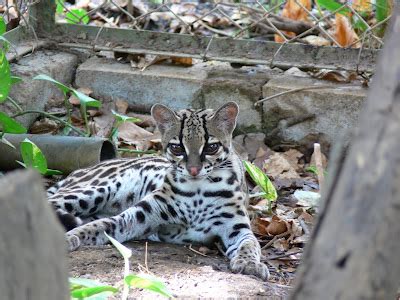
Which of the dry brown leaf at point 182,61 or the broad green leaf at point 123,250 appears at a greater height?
the dry brown leaf at point 182,61

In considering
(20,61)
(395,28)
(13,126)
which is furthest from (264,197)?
(395,28)

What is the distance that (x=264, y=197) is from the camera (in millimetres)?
5816

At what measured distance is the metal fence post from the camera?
700 cm

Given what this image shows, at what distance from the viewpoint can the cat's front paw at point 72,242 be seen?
4902mm

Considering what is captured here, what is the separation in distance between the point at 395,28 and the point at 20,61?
511 centimetres

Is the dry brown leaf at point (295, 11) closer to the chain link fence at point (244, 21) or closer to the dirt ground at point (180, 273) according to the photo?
the chain link fence at point (244, 21)

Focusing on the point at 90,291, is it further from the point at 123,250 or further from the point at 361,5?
the point at 361,5

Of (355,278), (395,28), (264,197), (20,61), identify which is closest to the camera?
(355,278)

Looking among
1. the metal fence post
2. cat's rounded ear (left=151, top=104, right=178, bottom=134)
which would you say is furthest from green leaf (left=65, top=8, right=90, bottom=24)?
cat's rounded ear (left=151, top=104, right=178, bottom=134)

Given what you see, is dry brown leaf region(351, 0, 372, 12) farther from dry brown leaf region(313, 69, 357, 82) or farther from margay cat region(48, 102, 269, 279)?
margay cat region(48, 102, 269, 279)

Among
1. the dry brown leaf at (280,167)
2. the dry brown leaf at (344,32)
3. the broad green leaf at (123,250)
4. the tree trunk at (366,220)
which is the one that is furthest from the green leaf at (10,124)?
the tree trunk at (366,220)

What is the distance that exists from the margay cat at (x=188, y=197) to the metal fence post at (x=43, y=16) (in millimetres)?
1807

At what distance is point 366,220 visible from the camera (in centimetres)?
178

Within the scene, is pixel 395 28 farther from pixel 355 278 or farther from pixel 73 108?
pixel 73 108
